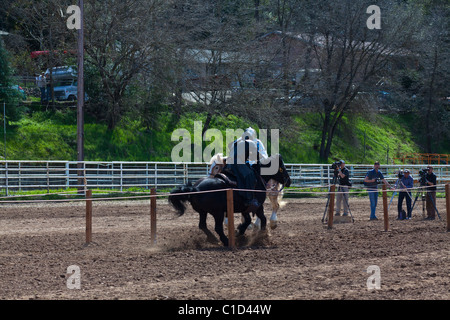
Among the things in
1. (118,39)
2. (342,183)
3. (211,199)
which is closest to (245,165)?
(211,199)

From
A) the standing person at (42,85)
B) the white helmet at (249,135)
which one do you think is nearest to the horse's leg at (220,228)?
the white helmet at (249,135)

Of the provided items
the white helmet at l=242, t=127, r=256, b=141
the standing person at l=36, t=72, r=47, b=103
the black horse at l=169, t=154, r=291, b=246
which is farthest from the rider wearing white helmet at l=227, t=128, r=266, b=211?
the standing person at l=36, t=72, r=47, b=103

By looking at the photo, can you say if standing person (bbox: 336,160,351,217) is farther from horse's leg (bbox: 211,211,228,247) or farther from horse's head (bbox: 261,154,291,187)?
horse's leg (bbox: 211,211,228,247)

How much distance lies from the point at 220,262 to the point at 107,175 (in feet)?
49.1

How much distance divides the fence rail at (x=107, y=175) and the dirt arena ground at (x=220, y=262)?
19.1ft

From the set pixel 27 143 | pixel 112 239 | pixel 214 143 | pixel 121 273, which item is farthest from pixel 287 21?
pixel 121 273

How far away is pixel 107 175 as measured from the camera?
23.6 m

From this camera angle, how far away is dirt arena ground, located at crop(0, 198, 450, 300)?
24.0 ft

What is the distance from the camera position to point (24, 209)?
18.9 metres

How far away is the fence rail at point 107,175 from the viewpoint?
70.7ft

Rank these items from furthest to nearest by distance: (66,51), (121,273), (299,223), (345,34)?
(345,34)
(66,51)
(299,223)
(121,273)

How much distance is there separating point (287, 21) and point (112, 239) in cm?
2995

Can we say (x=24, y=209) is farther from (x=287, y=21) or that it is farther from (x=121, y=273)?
(x=287, y=21)

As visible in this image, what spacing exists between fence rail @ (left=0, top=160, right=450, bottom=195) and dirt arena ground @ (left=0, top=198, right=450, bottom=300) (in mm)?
5829
